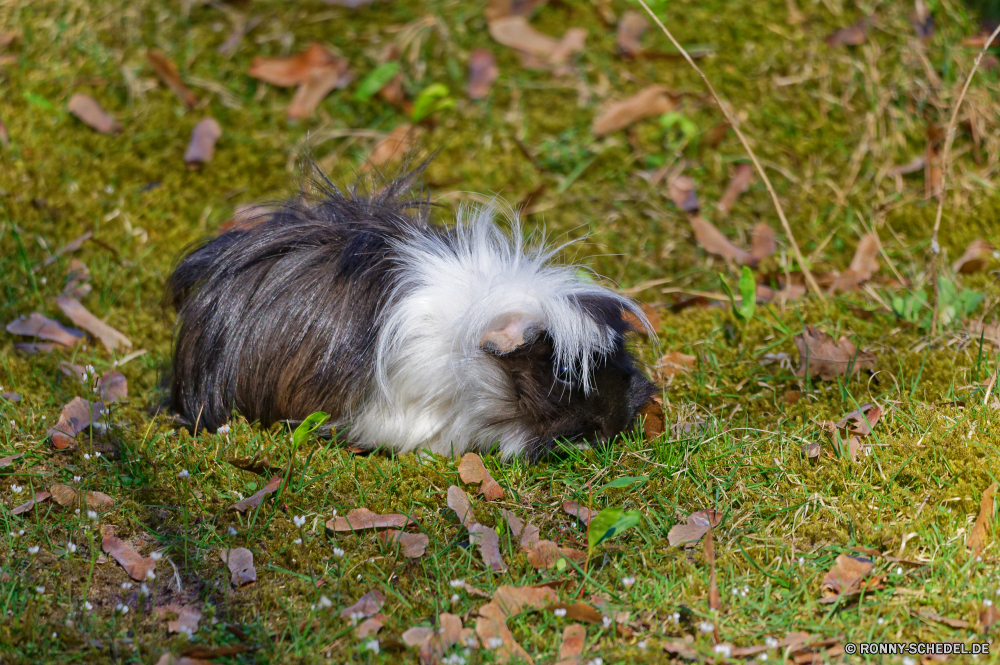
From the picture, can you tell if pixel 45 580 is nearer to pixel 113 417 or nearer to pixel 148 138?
pixel 113 417

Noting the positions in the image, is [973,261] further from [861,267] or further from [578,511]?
[578,511]

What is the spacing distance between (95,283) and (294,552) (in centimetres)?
226

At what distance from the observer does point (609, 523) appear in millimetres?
2549

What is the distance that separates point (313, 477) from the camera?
10.0ft

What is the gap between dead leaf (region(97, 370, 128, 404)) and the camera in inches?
144

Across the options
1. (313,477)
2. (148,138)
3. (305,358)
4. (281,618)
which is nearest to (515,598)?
(281,618)

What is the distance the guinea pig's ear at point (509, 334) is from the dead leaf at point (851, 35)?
11.2 feet

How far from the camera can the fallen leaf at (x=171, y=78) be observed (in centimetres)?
531

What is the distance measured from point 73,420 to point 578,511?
6.27ft

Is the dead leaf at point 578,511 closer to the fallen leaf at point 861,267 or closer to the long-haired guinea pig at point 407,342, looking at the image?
the long-haired guinea pig at point 407,342

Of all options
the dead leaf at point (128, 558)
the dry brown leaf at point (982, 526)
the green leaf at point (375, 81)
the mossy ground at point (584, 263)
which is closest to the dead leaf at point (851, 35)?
the mossy ground at point (584, 263)

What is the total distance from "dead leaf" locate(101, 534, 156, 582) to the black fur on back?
2.30 ft

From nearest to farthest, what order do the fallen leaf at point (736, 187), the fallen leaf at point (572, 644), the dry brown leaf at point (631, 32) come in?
the fallen leaf at point (572, 644) → the fallen leaf at point (736, 187) → the dry brown leaf at point (631, 32)

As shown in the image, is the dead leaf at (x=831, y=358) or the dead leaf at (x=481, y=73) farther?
the dead leaf at (x=481, y=73)
